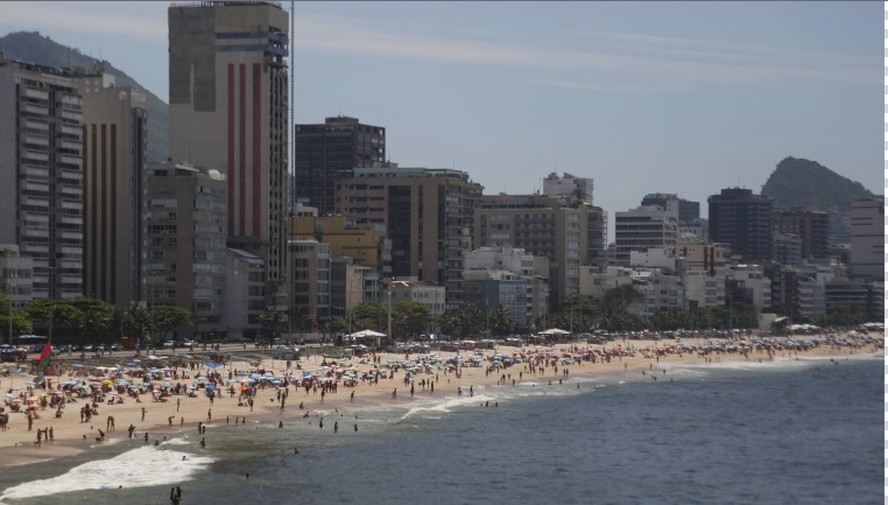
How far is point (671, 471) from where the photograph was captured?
102m

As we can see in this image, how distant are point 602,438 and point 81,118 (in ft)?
325

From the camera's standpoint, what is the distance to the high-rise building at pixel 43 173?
185875 mm

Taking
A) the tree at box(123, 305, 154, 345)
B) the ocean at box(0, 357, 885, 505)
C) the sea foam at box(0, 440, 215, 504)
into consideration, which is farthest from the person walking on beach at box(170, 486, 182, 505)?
the tree at box(123, 305, 154, 345)

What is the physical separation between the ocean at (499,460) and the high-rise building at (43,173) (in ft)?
218

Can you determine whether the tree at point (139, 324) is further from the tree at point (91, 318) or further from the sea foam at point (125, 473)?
the sea foam at point (125, 473)

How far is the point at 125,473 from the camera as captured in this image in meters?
87.2

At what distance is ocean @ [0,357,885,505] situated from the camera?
281ft

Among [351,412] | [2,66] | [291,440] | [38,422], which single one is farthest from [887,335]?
[2,66]

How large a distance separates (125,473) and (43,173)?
109m

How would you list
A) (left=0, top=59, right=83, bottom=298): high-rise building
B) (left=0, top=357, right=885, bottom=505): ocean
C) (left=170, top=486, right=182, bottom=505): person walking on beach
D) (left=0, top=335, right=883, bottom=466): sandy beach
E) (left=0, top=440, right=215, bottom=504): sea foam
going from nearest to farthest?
1. (left=170, top=486, right=182, bottom=505): person walking on beach
2. (left=0, top=440, right=215, bottom=504): sea foam
3. (left=0, top=357, right=885, bottom=505): ocean
4. (left=0, top=335, right=883, bottom=466): sandy beach
5. (left=0, top=59, right=83, bottom=298): high-rise building

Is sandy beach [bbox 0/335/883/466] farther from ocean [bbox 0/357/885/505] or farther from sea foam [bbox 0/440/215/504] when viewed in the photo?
sea foam [bbox 0/440/215/504]

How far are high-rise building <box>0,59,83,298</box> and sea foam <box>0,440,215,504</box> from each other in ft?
307

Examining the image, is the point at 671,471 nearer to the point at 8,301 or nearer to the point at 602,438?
the point at 602,438

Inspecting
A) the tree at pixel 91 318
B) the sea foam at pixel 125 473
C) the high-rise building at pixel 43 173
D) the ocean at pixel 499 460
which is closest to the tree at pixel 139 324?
the tree at pixel 91 318
